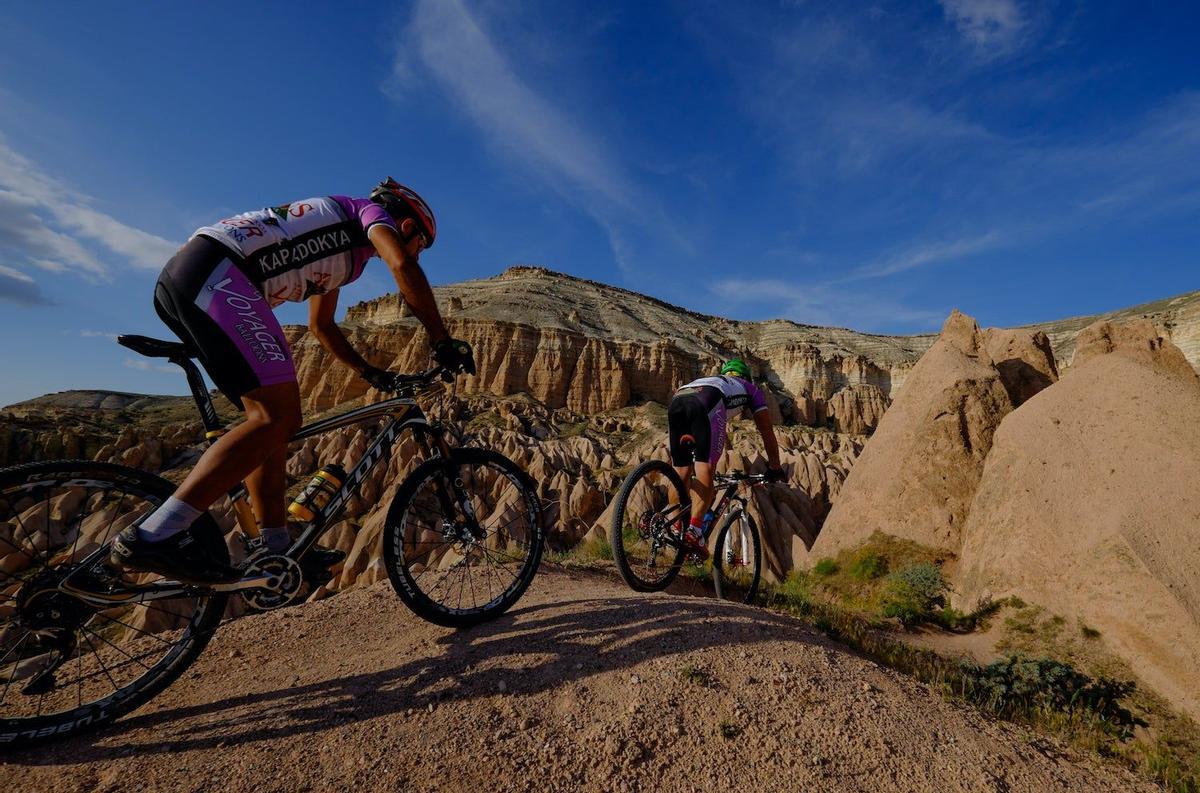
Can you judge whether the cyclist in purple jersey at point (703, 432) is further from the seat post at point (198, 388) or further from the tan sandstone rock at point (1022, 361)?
the tan sandstone rock at point (1022, 361)

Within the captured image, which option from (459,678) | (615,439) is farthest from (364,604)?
(615,439)

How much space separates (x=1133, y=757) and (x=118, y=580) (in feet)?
20.5

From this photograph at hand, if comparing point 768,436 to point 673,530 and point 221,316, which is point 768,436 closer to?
point 673,530

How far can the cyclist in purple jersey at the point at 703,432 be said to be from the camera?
5.51m

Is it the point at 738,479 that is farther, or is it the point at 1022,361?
the point at 1022,361

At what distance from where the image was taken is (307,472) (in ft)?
87.4

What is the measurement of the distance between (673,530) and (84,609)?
433 cm

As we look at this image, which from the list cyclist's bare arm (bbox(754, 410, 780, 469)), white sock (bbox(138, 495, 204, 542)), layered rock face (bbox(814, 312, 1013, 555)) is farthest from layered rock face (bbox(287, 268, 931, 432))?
white sock (bbox(138, 495, 204, 542))

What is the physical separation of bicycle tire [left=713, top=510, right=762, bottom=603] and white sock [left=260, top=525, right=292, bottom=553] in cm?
422

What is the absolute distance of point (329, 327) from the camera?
3953mm

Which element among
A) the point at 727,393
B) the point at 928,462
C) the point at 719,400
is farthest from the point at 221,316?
Answer: the point at 928,462

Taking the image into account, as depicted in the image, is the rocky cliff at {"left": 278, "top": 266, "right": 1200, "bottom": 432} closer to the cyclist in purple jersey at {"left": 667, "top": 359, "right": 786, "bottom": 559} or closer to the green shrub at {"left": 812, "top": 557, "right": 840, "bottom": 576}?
the green shrub at {"left": 812, "top": 557, "right": 840, "bottom": 576}

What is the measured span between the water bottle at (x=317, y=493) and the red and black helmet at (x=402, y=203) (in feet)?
5.18

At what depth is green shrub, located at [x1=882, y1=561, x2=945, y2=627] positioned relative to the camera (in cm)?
814
